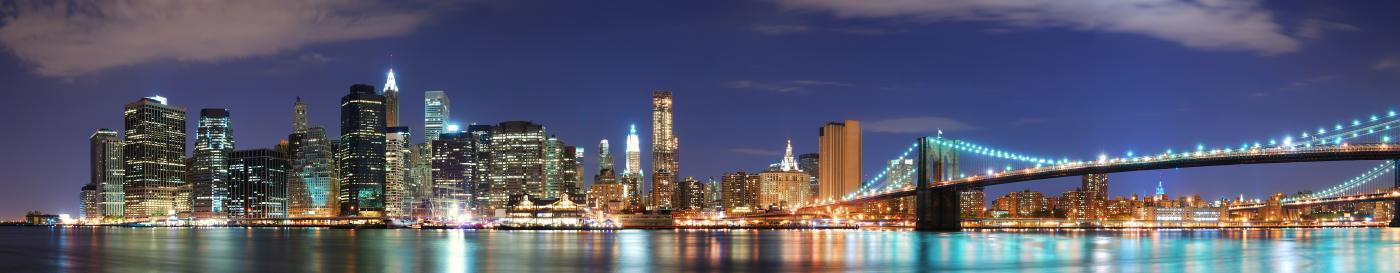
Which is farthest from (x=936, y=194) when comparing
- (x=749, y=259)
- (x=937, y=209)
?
(x=749, y=259)

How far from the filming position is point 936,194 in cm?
10294

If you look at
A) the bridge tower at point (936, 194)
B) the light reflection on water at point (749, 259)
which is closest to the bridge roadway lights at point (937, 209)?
the bridge tower at point (936, 194)

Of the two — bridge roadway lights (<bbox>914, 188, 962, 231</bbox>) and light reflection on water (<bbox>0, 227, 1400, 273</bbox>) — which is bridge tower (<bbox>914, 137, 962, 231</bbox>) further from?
light reflection on water (<bbox>0, 227, 1400, 273</bbox>)

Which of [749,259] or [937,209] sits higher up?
[937,209]

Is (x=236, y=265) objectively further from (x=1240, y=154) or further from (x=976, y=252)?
(x=1240, y=154)

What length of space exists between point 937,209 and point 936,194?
1572 mm

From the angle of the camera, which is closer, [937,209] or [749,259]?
[749,259]

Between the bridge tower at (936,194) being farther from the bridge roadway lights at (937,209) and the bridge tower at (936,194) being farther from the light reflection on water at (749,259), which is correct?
the light reflection on water at (749,259)

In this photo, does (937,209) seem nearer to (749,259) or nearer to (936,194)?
(936,194)

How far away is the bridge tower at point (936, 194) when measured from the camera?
3952 inches

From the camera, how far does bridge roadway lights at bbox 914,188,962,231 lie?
100 metres

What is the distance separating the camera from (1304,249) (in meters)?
62.8

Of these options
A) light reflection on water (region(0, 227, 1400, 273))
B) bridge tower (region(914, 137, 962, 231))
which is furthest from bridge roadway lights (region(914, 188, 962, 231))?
light reflection on water (region(0, 227, 1400, 273))

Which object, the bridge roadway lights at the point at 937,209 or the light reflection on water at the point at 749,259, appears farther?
the bridge roadway lights at the point at 937,209
